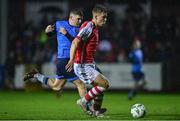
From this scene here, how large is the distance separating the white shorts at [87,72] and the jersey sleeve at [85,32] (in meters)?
0.59

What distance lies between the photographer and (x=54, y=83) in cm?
1614

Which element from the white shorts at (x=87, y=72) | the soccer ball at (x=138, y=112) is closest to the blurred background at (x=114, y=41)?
the soccer ball at (x=138, y=112)

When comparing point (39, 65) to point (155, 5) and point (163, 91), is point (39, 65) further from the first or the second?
point (155, 5)

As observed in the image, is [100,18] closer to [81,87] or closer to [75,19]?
[75,19]

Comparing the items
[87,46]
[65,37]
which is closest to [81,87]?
[65,37]

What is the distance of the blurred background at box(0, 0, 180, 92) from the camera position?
29.0m

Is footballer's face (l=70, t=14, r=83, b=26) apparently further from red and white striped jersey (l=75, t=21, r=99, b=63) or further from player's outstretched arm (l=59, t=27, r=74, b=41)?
red and white striped jersey (l=75, t=21, r=99, b=63)

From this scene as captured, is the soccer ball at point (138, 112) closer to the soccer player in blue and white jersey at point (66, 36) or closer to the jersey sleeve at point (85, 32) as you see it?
the soccer player in blue and white jersey at point (66, 36)

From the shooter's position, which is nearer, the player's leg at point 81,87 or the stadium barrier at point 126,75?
the player's leg at point 81,87

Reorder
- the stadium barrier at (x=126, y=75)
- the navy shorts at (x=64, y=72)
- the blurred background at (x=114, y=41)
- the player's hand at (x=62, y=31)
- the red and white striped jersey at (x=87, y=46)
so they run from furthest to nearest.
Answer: the blurred background at (x=114, y=41), the stadium barrier at (x=126, y=75), the navy shorts at (x=64, y=72), the player's hand at (x=62, y=31), the red and white striped jersey at (x=87, y=46)

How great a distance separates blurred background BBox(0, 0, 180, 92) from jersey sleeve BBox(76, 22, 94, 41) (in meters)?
15.1

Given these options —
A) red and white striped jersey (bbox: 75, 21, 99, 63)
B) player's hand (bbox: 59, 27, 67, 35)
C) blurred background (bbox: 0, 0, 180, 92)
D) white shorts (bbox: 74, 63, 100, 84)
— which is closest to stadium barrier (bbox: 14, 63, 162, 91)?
blurred background (bbox: 0, 0, 180, 92)

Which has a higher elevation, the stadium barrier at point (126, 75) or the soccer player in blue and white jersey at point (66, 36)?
the soccer player in blue and white jersey at point (66, 36)

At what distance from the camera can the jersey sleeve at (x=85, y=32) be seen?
13625 millimetres
